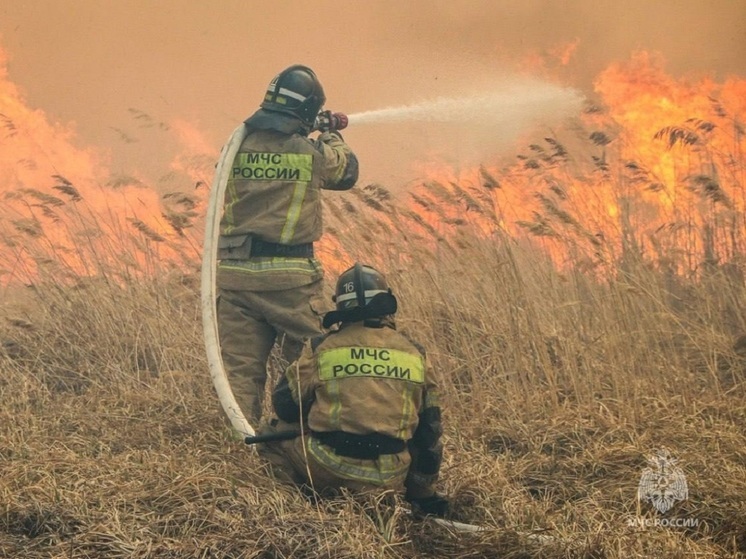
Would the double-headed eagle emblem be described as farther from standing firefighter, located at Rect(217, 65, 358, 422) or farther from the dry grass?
standing firefighter, located at Rect(217, 65, 358, 422)

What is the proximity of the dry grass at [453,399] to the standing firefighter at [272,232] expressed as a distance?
440mm

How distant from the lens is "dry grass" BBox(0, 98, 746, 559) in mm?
3746

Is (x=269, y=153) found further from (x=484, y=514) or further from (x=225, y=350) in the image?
(x=484, y=514)

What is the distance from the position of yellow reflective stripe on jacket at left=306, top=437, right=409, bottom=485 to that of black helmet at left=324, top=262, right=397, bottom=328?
521mm

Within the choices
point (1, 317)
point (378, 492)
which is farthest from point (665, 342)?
point (1, 317)

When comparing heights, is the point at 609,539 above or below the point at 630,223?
below

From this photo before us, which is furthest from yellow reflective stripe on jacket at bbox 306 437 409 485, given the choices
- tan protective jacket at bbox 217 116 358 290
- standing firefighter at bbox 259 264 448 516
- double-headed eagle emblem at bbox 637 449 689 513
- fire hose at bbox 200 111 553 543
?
tan protective jacket at bbox 217 116 358 290

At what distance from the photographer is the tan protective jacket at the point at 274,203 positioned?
5.07m

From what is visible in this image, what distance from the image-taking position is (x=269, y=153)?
5090 millimetres

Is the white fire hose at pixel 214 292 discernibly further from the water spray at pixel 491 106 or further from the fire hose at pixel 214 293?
the water spray at pixel 491 106

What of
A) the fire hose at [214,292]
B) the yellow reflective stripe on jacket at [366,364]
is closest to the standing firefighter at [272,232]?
the fire hose at [214,292]

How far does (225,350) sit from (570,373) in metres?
1.83

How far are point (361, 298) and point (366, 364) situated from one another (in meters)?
0.29

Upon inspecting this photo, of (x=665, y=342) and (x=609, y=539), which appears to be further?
(x=665, y=342)
